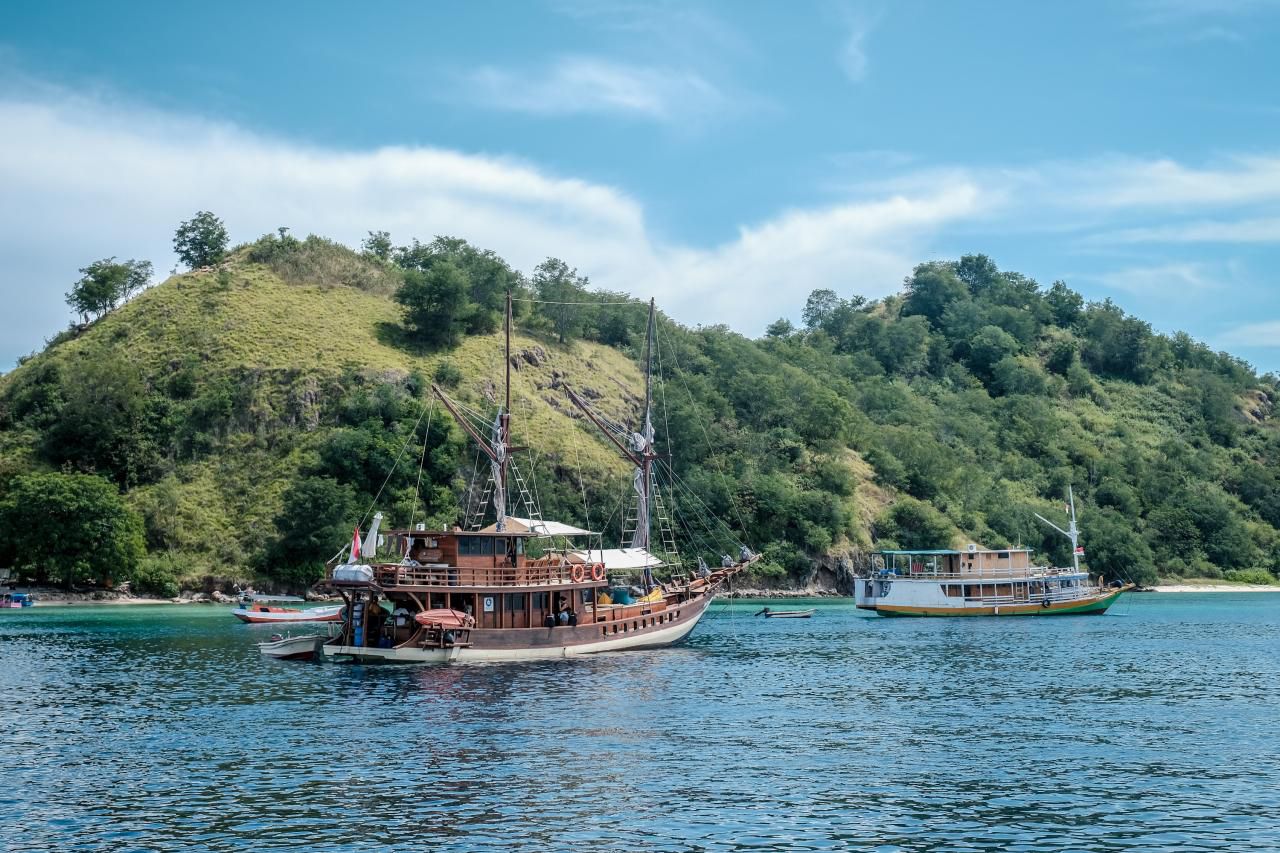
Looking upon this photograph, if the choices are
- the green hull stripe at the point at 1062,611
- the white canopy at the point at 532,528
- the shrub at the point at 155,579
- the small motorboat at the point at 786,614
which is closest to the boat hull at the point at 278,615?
the white canopy at the point at 532,528

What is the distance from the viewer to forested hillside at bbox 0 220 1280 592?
12150cm

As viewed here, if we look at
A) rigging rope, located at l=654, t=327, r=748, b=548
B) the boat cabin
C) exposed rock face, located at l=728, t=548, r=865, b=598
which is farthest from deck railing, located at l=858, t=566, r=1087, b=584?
rigging rope, located at l=654, t=327, r=748, b=548

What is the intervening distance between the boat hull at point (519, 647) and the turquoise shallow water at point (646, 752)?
121 cm

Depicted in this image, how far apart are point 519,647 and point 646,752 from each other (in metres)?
29.0

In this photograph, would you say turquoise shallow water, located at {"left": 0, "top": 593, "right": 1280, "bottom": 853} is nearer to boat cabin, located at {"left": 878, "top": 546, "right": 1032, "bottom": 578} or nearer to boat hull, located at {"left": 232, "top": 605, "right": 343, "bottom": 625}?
boat hull, located at {"left": 232, "top": 605, "right": 343, "bottom": 625}

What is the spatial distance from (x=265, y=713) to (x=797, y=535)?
102235 mm

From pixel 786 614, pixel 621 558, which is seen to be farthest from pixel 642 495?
pixel 786 614

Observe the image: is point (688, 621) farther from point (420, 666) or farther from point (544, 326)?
point (544, 326)

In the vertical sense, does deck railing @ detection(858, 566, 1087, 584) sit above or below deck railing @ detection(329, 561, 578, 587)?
below

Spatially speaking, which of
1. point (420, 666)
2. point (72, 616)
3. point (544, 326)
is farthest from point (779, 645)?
point (544, 326)

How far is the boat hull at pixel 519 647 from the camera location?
6303 centimetres

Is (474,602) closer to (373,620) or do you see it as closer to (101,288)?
(373,620)

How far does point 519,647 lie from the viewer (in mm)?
65688

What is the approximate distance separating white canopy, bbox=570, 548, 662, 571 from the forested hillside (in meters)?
45.7
